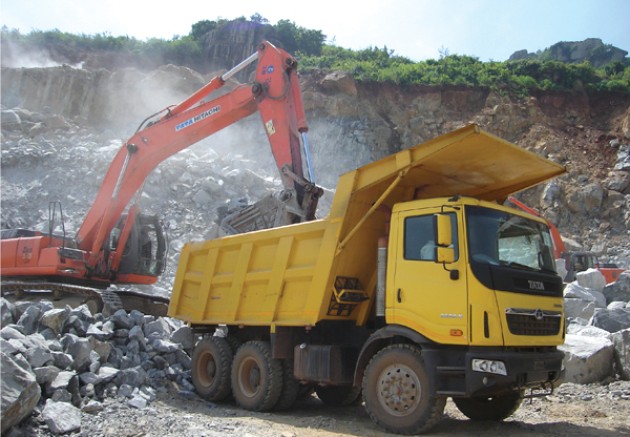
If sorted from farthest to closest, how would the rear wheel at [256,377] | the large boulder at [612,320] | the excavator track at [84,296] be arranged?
the excavator track at [84,296] → the large boulder at [612,320] → the rear wheel at [256,377]

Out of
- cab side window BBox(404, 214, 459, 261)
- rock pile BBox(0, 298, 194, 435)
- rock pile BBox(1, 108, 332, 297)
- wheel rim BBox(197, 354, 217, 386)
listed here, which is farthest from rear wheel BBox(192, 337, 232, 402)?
rock pile BBox(1, 108, 332, 297)

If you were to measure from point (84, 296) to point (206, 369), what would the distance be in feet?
11.1

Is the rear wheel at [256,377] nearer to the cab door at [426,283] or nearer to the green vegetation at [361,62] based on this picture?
the cab door at [426,283]

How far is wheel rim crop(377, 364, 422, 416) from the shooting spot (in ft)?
18.7

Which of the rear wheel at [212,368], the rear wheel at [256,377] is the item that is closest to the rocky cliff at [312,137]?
the rear wheel at [212,368]

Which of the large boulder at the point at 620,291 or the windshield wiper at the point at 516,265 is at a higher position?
the large boulder at the point at 620,291

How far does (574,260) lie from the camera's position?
70.6 feet

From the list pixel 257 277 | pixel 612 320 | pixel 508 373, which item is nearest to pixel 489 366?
pixel 508 373

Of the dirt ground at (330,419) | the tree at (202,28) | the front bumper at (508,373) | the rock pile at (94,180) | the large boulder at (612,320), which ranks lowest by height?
the dirt ground at (330,419)

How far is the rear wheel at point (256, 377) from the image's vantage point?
24.4 ft

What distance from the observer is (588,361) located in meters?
8.34

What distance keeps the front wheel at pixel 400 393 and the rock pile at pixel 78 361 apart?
9.29 feet

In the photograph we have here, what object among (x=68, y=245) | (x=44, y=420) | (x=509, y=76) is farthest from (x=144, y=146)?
(x=509, y=76)

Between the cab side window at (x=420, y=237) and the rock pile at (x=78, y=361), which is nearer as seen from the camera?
the rock pile at (x=78, y=361)
